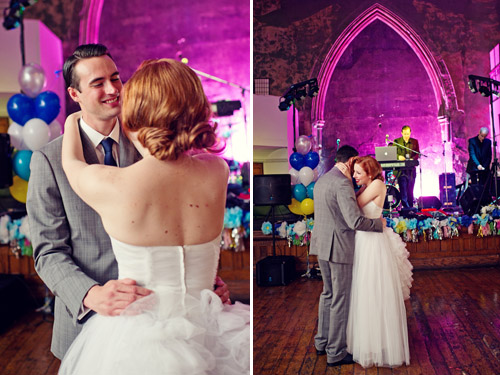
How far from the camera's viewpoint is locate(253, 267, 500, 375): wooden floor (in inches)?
127

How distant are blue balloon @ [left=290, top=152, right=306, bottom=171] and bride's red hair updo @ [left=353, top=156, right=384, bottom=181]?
56cm

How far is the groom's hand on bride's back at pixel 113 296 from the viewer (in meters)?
1.36

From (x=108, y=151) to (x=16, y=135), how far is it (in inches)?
70.0

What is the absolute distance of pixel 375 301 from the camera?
3209mm

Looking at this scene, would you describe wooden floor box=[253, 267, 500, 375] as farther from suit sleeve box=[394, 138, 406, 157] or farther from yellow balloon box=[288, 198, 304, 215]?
suit sleeve box=[394, 138, 406, 157]

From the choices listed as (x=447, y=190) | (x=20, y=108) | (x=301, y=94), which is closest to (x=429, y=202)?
(x=447, y=190)

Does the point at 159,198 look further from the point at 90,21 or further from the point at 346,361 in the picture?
the point at 346,361

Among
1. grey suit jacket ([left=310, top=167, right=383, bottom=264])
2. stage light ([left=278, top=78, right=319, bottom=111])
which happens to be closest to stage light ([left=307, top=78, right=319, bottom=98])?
stage light ([left=278, top=78, right=319, bottom=111])

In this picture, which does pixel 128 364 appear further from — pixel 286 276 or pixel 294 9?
pixel 294 9

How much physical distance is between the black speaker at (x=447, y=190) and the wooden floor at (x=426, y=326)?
0.58m

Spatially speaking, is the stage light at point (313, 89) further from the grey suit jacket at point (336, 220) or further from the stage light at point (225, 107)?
the stage light at point (225, 107)

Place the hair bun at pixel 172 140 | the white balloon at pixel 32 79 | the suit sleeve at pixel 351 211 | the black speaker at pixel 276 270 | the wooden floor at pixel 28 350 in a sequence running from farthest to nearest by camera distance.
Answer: the black speaker at pixel 276 270, the suit sleeve at pixel 351 211, the wooden floor at pixel 28 350, the white balloon at pixel 32 79, the hair bun at pixel 172 140

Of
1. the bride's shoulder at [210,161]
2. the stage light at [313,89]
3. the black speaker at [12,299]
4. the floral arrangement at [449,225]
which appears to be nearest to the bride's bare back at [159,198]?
the bride's shoulder at [210,161]

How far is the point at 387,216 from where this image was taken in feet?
11.7
